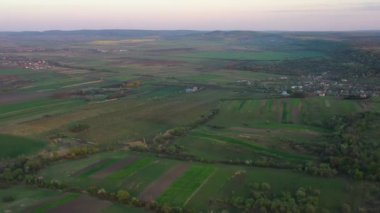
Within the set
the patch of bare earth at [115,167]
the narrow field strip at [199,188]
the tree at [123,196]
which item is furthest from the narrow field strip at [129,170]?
the narrow field strip at [199,188]

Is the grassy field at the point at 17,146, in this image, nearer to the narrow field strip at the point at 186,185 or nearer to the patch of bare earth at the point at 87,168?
the patch of bare earth at the point at 87,168

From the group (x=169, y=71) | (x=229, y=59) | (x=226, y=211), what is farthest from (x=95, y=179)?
(x=229, y=59)

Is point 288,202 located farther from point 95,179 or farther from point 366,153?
point 95,179

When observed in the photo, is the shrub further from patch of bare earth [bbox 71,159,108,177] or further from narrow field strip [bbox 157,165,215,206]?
narrow field strip [bbox 157,165,215,206]

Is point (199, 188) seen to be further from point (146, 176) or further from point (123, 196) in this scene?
point (123, 196)

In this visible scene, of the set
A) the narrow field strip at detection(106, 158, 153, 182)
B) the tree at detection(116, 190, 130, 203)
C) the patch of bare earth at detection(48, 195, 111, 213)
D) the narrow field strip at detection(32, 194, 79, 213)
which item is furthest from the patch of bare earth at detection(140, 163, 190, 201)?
the narrow field strip at detection(32, 194, 79, 213)
